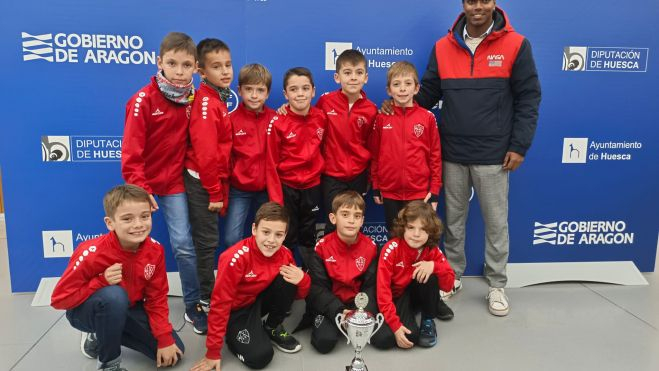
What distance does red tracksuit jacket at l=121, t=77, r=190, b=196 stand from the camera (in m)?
2.42

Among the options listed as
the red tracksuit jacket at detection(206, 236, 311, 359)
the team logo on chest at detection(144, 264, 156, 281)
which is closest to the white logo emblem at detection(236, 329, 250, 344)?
the red tracksuit jacket at detection(206, 236, 311, 359)

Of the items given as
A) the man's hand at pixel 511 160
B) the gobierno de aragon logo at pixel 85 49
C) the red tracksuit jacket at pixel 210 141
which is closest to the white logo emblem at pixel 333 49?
the red tracksuit jacket at pixel 210 141

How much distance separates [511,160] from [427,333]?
44.1 inches

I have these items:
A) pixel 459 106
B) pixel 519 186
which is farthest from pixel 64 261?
pixel 519 186

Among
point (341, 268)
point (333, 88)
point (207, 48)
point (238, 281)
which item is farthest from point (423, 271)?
point (207, 48)

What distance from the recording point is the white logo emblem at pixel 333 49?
10.4ft

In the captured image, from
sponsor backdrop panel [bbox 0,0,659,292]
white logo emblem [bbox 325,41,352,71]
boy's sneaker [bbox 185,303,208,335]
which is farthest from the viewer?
white logo emblem [bbox 325,41,352,71]

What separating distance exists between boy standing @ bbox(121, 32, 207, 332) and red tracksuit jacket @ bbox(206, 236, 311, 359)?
1.35ft

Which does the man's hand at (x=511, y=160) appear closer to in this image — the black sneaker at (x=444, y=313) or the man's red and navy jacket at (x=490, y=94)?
the man's red and navy jacket at (x=490, y=94)

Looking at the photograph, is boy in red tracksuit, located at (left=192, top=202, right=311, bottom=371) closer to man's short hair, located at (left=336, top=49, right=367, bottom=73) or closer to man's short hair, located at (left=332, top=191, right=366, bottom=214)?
man's short hair, located at (left=332, top=191, right=366, bottom=214)

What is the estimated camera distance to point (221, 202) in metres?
2.70

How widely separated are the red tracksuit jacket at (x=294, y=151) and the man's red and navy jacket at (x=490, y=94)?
32.3 inches

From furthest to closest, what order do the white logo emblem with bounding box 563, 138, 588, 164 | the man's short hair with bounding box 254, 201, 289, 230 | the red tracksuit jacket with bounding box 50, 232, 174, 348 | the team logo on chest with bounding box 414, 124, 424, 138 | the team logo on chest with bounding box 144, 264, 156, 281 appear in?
the white logo emblem with bounding box 563, 138, 588, 164 → the team logo on chest with bounding box 414, 124, 424, 138 → the man's short hair with bounding box 254, 201, 289, 230 → the team logo on chest with bounding box 144, 264, 156, 281 → the red tracksuit jacket with bounding box 50, 232, 174, 348

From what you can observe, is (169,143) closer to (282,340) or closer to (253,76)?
(253,76)
